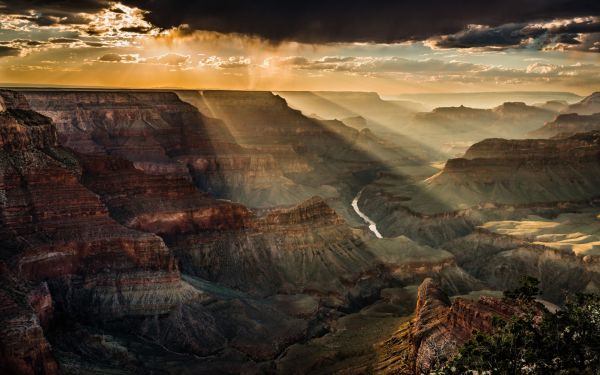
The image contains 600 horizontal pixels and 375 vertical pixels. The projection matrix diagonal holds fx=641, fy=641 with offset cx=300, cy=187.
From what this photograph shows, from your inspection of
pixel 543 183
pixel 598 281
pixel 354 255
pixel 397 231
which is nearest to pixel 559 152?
pixel 543 183

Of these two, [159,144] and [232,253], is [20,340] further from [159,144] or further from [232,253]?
[159,144]

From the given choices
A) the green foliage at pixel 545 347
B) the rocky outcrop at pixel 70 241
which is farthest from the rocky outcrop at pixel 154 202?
the green foliage at pixel 545 347

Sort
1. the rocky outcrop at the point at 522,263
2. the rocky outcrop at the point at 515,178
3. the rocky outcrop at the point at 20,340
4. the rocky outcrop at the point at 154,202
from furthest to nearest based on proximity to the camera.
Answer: the rocky outcrop at the point at 515,178 < the rocky outcrop at the point at 522,263 < the rocky outcrop at the point at 154,202 < the rocky outcrop at the point at 20,340

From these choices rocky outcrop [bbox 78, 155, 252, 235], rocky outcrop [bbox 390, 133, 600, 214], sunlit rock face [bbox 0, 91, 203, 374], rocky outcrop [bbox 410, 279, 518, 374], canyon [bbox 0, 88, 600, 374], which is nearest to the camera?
rocky outcrop [bbox 410, 279, 518, 374]

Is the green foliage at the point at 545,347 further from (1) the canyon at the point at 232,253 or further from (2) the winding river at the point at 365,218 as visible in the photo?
(2) the winding river at the point at 365,218

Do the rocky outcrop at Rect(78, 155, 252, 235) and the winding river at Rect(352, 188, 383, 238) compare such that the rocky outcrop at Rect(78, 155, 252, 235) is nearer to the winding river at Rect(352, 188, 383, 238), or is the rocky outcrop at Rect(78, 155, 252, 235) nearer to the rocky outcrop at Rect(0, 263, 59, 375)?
the rocky outcrop at Rect(0, 263, 59, 375)

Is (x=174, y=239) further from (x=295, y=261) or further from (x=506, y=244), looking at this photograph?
(x=506, y=244)

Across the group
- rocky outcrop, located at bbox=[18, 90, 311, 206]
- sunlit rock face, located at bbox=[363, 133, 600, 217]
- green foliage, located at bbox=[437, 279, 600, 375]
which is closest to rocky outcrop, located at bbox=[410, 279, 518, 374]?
green foliage, located at bbox=[437, 279, 600, 375]

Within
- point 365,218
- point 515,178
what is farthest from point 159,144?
point 515,178
